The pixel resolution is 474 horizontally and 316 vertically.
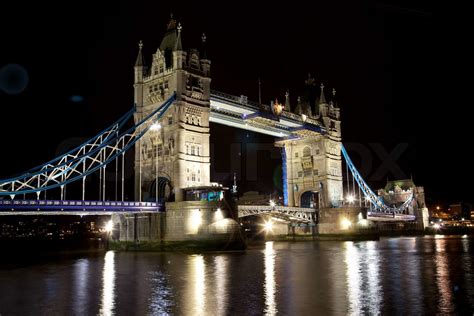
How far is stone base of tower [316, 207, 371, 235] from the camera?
2842 inches

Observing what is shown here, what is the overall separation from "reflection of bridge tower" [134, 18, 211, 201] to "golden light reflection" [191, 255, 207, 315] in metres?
18.9

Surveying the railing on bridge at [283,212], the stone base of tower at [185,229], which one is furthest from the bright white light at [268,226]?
the stone base of tower at [185,229]

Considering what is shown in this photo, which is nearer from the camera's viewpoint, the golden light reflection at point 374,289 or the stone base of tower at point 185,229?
the golden light reflection at point 374,289

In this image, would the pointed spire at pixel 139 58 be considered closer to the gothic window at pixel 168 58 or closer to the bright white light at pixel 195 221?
the gothic window at pixel 168 58

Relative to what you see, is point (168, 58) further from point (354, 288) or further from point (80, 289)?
point (354, 288)

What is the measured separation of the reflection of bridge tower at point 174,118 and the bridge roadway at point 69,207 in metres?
4.72

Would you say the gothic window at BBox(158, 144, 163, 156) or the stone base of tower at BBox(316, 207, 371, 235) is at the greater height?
the gothic window at BBox(158, 144, 163, 156)

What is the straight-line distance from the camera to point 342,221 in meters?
73.1

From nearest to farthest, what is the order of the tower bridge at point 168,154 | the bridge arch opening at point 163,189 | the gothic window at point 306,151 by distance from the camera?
the tower bridge at point 168,154
the bridge arch opening at point 163,189
the gothic window at point 306,151

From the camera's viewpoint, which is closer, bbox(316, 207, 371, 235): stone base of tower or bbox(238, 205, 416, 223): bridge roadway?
bbox(238, 205, 416, 223): bridge roadway

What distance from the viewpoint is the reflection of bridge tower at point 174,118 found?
166 feet

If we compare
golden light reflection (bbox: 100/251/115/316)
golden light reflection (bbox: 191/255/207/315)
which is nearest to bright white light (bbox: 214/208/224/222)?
golden light reflection (bbox: 191/255/207/315)

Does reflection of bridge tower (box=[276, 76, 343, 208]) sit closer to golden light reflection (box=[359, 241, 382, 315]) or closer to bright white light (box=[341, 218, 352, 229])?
bright white light (box=[341, 218, 352, 229])

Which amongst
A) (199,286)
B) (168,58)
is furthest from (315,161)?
(199,286)
